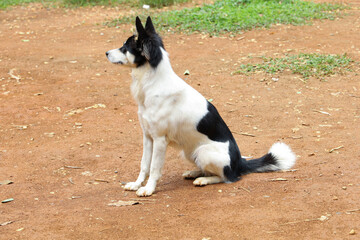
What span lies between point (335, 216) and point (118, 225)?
2.05 meters

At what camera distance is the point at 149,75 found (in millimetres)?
5352

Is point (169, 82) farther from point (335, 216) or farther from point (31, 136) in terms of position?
point (31, 136)

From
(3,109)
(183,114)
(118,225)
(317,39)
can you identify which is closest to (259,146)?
(183,114)

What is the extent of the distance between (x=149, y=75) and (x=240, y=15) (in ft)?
25.7

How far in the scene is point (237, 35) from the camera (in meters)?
11.7

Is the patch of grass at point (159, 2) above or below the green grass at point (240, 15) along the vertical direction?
above

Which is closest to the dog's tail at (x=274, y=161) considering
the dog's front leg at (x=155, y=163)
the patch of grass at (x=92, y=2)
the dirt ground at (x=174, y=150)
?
the dirt ground at (x=174, y=150)

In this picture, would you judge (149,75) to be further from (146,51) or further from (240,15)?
(240,15)

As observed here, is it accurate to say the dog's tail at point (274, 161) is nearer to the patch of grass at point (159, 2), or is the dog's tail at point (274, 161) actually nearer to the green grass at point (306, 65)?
the green grass at point (306, 65)

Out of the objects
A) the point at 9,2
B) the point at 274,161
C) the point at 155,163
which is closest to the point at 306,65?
the point at 274,161

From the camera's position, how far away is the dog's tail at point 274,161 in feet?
19.0

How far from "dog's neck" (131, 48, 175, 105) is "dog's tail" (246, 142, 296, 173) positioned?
1.52 m

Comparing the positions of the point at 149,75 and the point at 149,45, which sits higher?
the point at 149,45

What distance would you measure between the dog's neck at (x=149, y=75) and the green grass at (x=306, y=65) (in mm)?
4507
